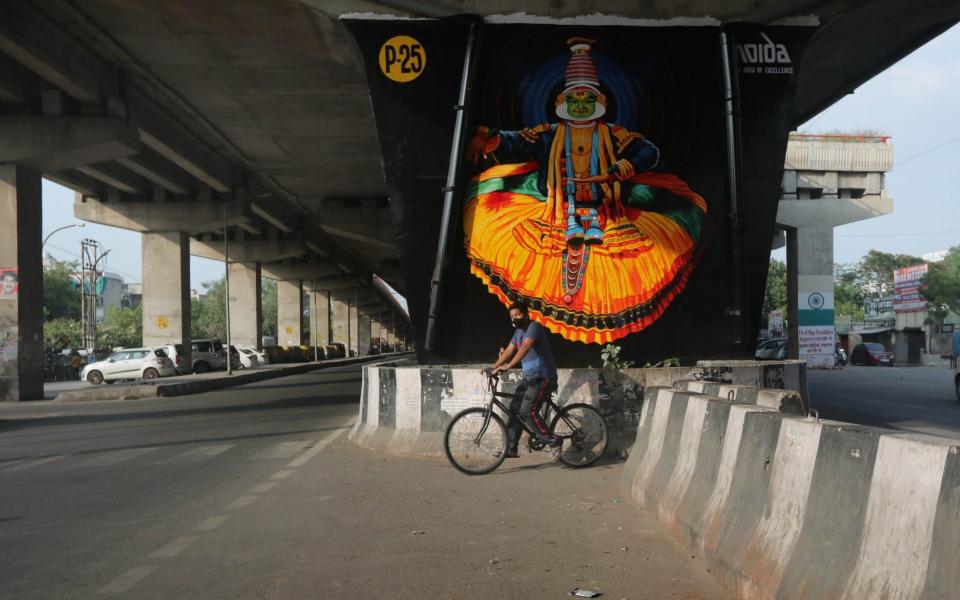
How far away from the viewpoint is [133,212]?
152 ft

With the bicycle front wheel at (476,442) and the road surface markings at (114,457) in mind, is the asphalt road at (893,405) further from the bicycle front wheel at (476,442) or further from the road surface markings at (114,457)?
the road surface markings at (114,457)

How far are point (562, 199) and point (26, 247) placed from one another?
20.8 metres

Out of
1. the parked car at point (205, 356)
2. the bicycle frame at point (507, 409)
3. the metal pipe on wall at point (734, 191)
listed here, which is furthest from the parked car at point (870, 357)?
the bicycle frame at point (507, 409)

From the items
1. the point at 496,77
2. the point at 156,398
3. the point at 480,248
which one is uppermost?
the point at 496,77

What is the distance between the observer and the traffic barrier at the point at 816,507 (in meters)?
3.35

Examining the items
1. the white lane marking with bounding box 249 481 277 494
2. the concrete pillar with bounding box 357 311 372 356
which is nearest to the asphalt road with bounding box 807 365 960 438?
the white lane marking with bounding box 249 481 277 494

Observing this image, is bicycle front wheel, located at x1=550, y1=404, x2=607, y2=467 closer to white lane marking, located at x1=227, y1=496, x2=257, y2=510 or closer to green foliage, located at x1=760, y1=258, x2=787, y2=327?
white lane marking, located at x1=227, y1=496, x2=257, y2=510

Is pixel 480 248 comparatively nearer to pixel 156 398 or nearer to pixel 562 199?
pixel 562 199

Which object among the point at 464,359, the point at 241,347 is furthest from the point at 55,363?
the point at 464,359

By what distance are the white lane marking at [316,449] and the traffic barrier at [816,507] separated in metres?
6.28

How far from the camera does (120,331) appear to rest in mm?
107000

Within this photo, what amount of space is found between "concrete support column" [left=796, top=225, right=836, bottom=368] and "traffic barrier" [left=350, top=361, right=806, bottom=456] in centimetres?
3491

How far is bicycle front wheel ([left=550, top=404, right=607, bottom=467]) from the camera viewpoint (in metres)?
10.8

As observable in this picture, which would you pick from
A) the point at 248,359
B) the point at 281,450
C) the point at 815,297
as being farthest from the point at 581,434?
the point at 248,359
